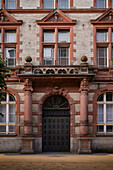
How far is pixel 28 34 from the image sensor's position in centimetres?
1889

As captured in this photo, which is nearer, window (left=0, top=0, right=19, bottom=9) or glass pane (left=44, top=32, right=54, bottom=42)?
glass pane (left=44, top=32, right=54, bottom=42)

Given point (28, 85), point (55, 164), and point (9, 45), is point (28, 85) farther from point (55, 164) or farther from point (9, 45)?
point (55, 164)

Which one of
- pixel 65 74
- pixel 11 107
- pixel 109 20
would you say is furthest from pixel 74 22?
pixel 11 107

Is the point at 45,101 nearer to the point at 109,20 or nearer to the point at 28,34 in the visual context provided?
the point at 28,34

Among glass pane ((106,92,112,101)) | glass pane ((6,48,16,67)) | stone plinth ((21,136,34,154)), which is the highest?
glass pane ((6,48,16,67))

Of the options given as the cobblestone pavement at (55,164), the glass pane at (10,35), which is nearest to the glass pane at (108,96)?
the cobblestone pavement at (55,164)

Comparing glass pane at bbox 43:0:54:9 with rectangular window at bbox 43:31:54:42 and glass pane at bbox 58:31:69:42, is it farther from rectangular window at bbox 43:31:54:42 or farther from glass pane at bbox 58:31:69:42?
glass pane at bbox 58:31:69:42

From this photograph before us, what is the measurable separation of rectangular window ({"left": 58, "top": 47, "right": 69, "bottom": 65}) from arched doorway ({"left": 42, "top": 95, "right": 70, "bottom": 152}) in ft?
7.29

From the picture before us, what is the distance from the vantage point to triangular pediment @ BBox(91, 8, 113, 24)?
18.8 meters

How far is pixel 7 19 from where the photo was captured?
19.1 metres

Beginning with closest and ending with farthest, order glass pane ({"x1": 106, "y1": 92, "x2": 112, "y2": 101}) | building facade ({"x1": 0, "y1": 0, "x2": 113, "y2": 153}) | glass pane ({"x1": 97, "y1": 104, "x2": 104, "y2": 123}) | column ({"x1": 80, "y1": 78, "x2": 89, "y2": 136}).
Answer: column ({"x1": 80, "y1": 78, "x2": 89, "y2": 136})
building facade ({"x1": 0, "y1": 0, "x2": 113, "y2": 153})
glass pane ({"x1": 97, "y1": 104, "x2": 104, "y2": 123})
glass pane ({"x1": 106, "y1": 92, "x2": 112, "y2": 101})

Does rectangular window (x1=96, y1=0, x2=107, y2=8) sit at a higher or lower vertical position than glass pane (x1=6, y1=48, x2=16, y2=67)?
higher

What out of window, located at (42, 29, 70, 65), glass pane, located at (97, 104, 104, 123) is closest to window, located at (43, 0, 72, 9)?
window, located at (42, 29, 70, 65)

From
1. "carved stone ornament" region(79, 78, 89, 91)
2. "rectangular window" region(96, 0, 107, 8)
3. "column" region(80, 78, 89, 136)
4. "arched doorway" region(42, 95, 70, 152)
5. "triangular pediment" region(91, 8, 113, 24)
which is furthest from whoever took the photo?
"rectangular window" region(96, 0, 107, 8)
